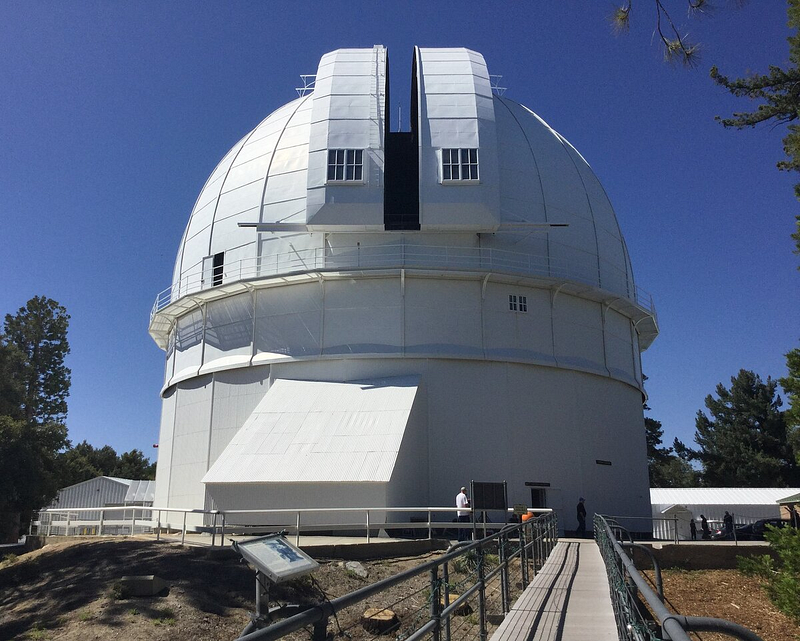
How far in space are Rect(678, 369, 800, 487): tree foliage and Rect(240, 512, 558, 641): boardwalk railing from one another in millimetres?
32542

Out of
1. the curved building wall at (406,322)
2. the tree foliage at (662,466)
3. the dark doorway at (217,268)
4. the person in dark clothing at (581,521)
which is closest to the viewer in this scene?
the person in dark clothing at (581,521)

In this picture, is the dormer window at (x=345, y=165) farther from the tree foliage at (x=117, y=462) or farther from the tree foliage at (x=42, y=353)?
the tree foliage at (x=117, y=462)

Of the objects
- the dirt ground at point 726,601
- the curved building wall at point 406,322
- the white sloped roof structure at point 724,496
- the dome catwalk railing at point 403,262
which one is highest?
the dome catwalk railing at point 403,262

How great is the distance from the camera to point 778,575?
917cm

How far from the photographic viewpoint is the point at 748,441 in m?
43.7

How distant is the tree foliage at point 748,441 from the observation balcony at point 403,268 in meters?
23.2

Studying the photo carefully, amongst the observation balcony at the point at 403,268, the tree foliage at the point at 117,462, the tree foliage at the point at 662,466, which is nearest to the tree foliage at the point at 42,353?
the tree foliage at the point at 117,462

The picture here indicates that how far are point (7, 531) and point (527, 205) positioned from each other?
81.1 feet

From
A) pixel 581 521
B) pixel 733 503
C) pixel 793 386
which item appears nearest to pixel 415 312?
pixel 581 521

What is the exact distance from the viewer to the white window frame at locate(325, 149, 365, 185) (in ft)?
73.3

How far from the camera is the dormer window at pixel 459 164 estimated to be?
73.8ft

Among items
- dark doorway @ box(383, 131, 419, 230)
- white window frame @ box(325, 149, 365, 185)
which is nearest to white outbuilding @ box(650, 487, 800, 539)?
dark doorway @ box(383, 131, 419, 230)

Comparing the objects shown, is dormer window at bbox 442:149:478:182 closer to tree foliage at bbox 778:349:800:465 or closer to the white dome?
the white dome

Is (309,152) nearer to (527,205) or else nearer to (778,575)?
(527,205)
